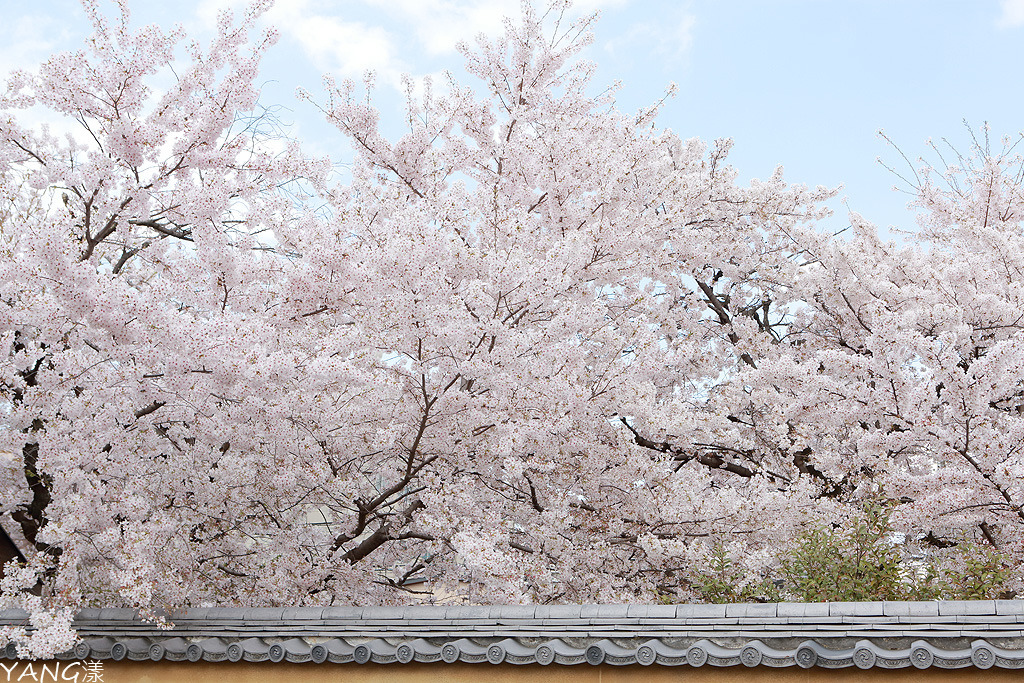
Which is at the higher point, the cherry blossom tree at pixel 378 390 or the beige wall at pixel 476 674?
the cherry blossom tree at pixel 378 390

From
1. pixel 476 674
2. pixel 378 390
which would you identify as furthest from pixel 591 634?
pixel 378 390

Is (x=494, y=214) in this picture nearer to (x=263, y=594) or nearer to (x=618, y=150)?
(x=618, y=150)

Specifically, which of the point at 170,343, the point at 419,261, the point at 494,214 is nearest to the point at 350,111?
the point at 494,214

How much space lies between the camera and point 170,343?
5520 millimetres

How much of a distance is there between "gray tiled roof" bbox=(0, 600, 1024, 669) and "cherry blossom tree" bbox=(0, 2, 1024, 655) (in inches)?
14.7

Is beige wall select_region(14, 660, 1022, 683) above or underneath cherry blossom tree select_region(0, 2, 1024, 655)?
underneath

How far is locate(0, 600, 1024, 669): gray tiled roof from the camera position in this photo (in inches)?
153

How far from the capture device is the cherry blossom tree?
19.1 feet

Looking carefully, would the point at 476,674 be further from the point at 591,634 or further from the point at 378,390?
the point at 378,390

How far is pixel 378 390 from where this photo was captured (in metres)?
6.76

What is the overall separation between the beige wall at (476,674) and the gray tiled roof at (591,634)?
0.19 feet

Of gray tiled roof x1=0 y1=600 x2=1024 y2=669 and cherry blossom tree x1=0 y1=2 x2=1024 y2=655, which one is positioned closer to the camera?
gray tiled roof x1=0 y1=600 x2=1024 y2=669

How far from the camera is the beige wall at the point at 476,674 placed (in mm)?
3916

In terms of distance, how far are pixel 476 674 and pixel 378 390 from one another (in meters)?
2.80
